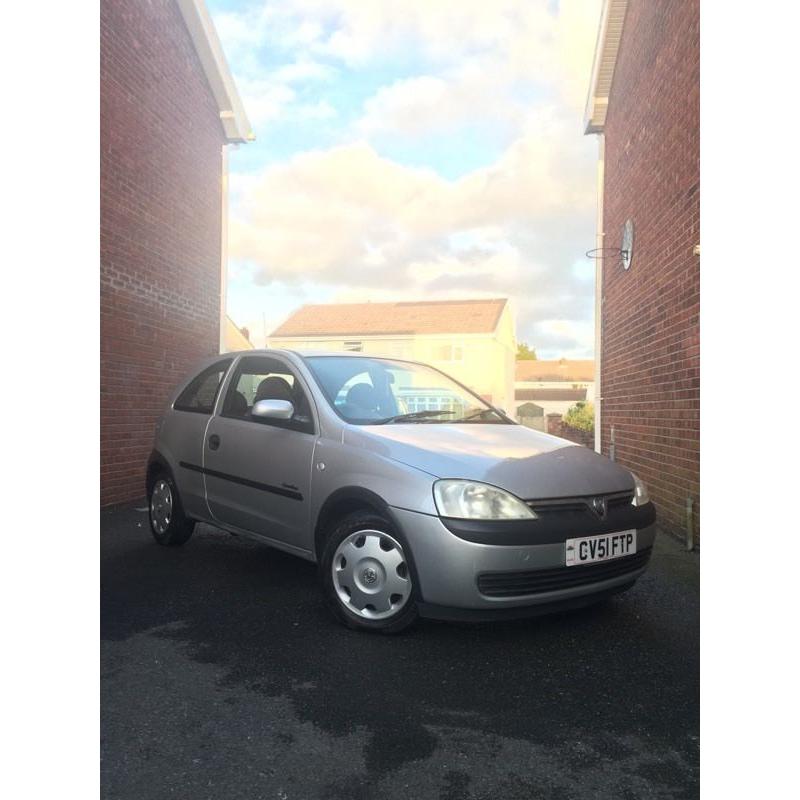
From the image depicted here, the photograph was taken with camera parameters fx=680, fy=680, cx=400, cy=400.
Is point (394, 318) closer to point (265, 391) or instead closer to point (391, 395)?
point (265, 391)

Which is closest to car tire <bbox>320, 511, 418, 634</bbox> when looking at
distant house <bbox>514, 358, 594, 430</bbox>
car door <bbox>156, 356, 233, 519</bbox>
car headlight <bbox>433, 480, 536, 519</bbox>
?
car headlight <bbox>433, 480, 536, 519</bbox>

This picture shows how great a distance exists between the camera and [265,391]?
14.9 feet

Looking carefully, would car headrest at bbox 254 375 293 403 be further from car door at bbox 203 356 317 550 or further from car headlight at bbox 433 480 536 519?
car headlight at bbox 433 480 536 519

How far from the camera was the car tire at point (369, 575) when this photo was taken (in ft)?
11.0

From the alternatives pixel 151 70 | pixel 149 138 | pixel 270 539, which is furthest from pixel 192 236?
pixel 270 539

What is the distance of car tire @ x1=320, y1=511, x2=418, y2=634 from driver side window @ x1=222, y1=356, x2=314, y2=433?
793mm

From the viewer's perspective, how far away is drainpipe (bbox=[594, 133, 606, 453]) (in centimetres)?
984

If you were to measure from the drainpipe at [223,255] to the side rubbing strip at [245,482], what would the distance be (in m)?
5.17

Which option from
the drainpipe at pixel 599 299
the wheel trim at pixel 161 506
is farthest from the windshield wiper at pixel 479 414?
the drainpipe at pixel 599 299

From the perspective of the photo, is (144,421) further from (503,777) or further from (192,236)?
(503,777)

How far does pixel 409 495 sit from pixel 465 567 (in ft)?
1.41

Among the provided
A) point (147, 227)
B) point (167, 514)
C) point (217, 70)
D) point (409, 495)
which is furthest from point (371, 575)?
point (217, 70)

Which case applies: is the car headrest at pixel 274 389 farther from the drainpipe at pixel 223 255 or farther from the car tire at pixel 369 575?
the drainpipe at pixel 223 255

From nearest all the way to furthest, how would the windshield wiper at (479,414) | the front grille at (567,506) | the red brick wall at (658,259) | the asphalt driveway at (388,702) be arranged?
the asphalt driveway at (388,702), the front grille at (567,506), the windshield wiper at (479,414), the red brick wall at (658,259)
